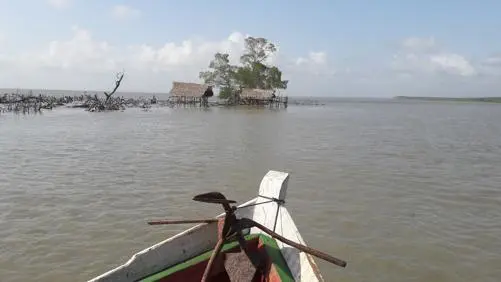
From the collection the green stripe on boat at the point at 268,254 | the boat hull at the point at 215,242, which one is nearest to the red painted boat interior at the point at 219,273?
the green stripe on boat at the point at 268,254

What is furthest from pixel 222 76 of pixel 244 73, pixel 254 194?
pixel 254 194

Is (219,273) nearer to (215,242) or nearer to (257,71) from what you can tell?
(215,242)

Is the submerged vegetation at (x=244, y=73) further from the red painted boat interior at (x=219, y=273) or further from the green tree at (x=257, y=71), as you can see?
the red painted boat interior at (x=219, y=273)

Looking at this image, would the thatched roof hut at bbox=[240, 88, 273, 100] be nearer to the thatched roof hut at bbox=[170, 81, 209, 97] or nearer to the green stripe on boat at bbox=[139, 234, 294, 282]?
the thatched roof hut at bbox=[170, 81, 209, 97]

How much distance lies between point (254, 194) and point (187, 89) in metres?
41.8

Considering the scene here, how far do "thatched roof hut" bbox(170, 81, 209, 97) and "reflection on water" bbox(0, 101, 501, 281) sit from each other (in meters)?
31.9

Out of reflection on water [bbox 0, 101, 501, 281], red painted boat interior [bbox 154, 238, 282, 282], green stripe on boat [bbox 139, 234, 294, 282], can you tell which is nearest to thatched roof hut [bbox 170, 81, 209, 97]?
reflection on water [bbox 0, 101, 501, 281]

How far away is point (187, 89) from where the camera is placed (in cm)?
5056

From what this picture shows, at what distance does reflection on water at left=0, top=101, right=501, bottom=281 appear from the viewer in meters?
6.51

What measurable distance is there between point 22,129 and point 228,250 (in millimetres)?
21799

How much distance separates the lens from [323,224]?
8078mm

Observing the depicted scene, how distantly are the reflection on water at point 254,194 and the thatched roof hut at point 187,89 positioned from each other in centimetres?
3192

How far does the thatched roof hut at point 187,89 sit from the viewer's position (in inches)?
1976

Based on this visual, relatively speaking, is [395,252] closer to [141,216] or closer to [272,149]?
[141,216]
